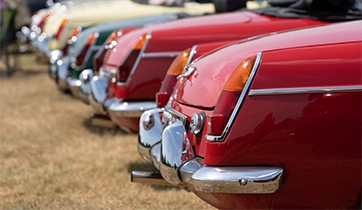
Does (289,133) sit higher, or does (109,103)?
(289,133)

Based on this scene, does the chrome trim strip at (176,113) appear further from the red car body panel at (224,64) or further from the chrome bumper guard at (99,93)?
the chrome bumper guard at (99,93)

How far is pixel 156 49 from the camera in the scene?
4465mm

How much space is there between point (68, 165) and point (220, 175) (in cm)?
259

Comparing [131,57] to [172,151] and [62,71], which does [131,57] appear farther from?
[62,71]

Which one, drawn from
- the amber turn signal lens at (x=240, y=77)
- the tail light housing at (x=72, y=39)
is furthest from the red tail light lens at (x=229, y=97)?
the tail light housing at (x=72, y=39)

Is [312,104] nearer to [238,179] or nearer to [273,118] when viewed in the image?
[273,118]

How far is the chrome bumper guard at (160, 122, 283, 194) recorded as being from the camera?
2.53 m

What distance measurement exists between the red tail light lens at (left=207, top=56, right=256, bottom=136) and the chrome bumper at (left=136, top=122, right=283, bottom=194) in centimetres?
17

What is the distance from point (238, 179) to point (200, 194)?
1.05 feet

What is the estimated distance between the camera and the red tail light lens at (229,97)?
103 inches

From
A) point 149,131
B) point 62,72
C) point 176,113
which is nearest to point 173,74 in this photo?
point 149,131

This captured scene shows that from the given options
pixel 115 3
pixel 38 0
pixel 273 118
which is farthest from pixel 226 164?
Result: pixel 38 0

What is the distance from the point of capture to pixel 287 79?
254 centimetres

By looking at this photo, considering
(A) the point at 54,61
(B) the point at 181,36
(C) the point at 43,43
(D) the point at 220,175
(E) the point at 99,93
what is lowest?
(C) the point at 43,43
